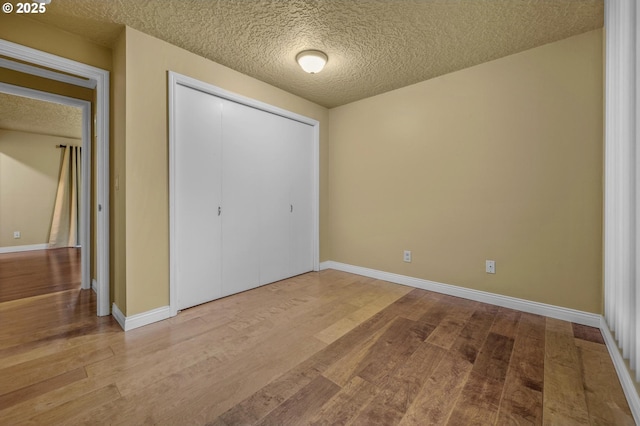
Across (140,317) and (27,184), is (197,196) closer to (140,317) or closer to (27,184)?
(140,317)

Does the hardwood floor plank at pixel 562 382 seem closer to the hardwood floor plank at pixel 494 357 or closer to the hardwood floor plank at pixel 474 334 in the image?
the hardwood floor plank at pixel 494 357

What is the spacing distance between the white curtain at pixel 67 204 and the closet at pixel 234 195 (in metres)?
5.45

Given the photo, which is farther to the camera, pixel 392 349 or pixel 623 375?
pixel 392 349

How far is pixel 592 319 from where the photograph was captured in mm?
2186

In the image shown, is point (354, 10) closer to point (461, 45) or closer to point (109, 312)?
point (461, 45)

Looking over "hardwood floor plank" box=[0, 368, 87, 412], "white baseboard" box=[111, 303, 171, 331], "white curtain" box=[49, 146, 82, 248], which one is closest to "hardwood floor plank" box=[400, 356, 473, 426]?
"hardwood floor plank" box=[0, 368, 87, 412]

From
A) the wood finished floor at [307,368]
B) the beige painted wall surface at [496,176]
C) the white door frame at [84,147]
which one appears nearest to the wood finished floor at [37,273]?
the white door frame at [84,147]

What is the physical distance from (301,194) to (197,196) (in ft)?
4.84

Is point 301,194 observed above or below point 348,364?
above

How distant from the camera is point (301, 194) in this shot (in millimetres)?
3736

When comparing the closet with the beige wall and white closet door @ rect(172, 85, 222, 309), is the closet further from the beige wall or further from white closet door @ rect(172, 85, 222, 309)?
the beige wall

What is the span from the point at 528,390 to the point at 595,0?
258 centimetres

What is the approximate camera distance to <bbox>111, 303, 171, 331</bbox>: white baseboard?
6.98 ft

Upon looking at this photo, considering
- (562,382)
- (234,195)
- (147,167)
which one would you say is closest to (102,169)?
(147,167)
